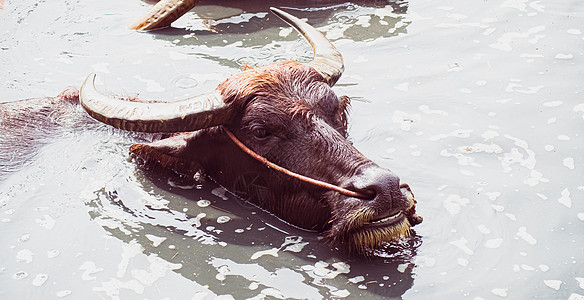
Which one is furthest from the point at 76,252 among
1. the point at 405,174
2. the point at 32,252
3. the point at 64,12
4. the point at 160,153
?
the point at 64,12

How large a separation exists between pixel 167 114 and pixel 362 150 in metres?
1.50

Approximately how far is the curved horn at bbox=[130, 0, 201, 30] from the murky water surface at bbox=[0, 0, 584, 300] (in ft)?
0.41

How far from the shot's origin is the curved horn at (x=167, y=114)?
4.51 meters

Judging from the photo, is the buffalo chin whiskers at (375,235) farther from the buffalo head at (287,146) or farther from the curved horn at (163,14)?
the curved horn at (163,14)

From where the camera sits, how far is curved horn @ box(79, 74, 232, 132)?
451cm

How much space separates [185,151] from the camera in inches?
193

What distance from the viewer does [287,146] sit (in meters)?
4.46

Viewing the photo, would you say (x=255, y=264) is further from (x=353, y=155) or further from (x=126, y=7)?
(x=126, y=7)

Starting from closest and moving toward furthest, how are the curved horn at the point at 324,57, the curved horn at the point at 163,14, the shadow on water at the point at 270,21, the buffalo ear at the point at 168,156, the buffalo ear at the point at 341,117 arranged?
the buffalo ear at the point at 341,117 < the buffalo ear at the point at 168,156 < the curved horn at the point at 324,57 < the shadow on water at the point at 270,21 < the curved horn at the point at 163,14

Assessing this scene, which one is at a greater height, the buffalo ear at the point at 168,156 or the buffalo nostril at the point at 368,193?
the buffalo nostril at the point at 368,193

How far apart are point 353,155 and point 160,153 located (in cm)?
138

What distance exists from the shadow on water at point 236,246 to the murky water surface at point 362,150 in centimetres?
1

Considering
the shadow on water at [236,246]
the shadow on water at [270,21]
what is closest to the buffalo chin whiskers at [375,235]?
the shadow on water at [236,246]

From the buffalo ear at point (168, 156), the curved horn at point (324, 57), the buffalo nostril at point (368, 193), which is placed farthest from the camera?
the curved horn at point (324, 57)
